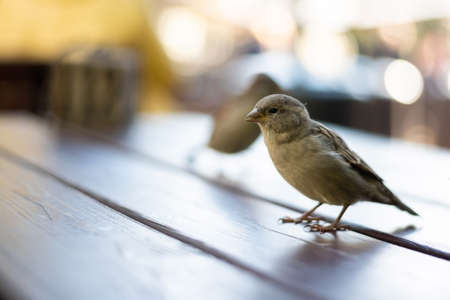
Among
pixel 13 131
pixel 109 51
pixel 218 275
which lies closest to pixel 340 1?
pixel 109 51

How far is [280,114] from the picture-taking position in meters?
0.82

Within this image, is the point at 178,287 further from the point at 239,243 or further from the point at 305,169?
the point at 305,169

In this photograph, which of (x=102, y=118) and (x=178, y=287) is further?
(x=102, y=118)

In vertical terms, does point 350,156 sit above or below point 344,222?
above

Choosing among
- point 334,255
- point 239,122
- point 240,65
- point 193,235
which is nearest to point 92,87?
point 239,122

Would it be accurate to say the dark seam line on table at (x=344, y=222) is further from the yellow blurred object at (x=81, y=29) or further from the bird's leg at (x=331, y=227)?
the yellow blurred object at (x=81, y=29)

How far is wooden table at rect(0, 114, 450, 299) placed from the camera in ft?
1.80

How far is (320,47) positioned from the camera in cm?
570

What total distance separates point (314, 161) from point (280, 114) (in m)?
0.10

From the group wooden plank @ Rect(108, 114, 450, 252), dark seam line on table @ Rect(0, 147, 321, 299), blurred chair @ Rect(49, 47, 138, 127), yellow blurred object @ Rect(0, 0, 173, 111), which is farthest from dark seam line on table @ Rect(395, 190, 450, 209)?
Answer: yellow blurred object @ Rect(0, 0, 173, 111)

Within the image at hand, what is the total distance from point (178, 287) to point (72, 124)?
4.97 ft

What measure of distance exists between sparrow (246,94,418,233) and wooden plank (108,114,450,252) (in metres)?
0.09

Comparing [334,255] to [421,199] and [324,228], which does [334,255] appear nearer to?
[324,228]

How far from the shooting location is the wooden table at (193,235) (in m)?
0.55
